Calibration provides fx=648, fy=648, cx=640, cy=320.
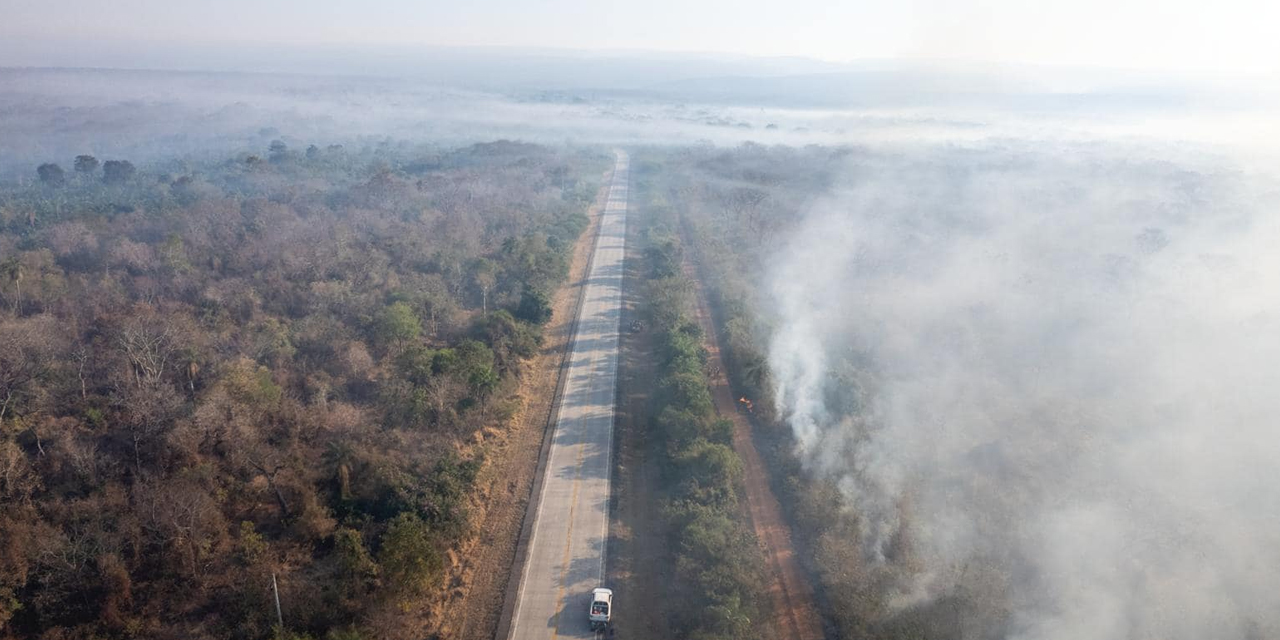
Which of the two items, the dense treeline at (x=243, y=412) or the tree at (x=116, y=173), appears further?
the tree at (x=116, y=173)

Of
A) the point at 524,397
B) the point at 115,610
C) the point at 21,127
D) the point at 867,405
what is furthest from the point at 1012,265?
the point at 21,127

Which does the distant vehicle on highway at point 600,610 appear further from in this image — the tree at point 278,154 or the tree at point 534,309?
the tree at point 278,154

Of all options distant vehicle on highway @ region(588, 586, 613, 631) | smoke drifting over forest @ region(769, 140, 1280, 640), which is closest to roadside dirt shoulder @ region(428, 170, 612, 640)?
distant vehicle on highway @ region(588, 586, 613, 631)

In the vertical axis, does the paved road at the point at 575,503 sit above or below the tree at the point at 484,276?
below

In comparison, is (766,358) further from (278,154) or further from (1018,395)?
(278,154)

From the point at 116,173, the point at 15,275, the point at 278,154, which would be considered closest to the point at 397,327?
the point at 15,275

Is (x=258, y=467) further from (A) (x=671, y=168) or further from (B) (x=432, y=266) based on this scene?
(A) (x=671, y=168)

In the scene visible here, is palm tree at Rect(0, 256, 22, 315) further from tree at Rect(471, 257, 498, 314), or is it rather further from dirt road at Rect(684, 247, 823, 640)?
dirt road at Rect(684, 247, 823, 640)

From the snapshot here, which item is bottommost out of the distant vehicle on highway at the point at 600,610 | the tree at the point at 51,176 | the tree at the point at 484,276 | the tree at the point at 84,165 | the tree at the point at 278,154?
the distant vehicle on highway at the point at 600,610

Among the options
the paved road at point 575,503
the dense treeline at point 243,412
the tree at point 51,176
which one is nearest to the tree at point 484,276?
the dense treeline at point 243,412
